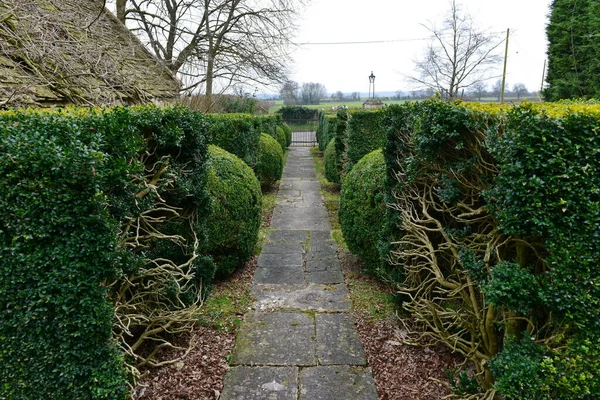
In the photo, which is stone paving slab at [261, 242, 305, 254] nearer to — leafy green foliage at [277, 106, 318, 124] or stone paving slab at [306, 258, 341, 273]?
stone paving slab at [306, 258, 341, 273]

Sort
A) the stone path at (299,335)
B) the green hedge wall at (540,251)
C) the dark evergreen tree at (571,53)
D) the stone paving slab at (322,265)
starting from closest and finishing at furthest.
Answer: the green hedge wall at (540,251), the stone path at (299,335), the stone paving slab at (322,265), the dark evergreen tree at (571,53)

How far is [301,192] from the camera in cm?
1162

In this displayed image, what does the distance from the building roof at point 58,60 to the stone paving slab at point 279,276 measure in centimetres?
323

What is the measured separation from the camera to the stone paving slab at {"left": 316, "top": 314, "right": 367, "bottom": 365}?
3580 mm

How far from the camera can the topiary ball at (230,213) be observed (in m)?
4.92

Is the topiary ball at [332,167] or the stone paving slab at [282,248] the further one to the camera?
the topiary ball at [332,167]

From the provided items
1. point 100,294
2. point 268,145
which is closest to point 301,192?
point 268,145

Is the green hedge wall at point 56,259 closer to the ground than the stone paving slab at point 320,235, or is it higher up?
higher up

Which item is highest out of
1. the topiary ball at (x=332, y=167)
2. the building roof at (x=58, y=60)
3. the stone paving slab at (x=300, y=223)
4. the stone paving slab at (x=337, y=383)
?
the building roof at (x=58, y=60)

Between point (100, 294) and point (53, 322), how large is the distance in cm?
28

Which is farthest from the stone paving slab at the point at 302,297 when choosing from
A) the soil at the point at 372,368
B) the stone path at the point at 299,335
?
the soil at the point at 372,368

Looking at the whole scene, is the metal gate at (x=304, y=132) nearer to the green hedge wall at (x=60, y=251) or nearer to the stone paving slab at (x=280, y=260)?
the stone paving slab at (x=280, y=260)

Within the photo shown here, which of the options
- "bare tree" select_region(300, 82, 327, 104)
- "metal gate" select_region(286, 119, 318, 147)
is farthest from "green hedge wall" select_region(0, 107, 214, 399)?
"bare tree" select_region(300, 82, 327, 104)

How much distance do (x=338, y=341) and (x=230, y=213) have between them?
2181 mm
